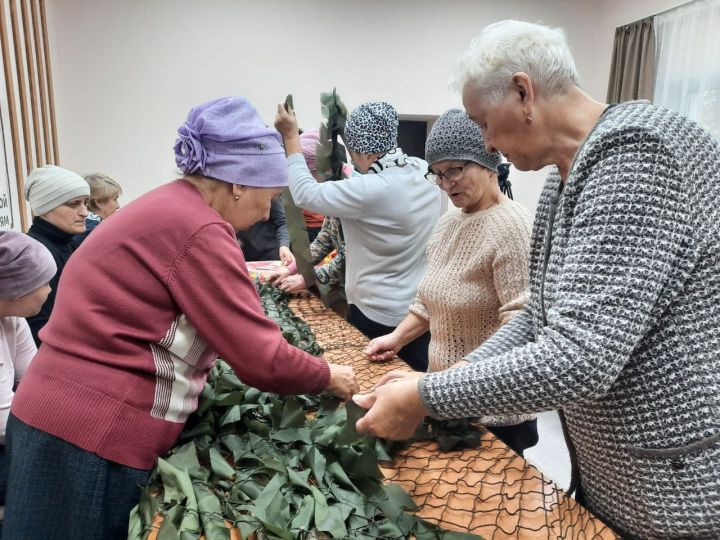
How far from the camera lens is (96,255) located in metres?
0.95

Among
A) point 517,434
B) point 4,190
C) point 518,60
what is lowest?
point 517,434

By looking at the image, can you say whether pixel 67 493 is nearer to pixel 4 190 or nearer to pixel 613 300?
pixel 613 300

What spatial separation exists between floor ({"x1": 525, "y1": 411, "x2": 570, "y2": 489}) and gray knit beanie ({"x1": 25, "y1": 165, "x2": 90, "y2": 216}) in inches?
93.4

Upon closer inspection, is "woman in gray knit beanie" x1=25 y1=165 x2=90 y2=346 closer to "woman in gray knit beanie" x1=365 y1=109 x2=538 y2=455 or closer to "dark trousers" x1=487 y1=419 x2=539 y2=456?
"woman in gray knit beanie" x1=365 y1=109 x2=538 y2=455

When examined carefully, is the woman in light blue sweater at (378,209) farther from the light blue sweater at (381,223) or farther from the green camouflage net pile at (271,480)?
the green camouflage net pile at (271,480)

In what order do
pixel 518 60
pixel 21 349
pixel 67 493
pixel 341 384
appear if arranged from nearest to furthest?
1. pixel 518 60
2. pixel 67 493
3. pixel 341 384
4. pixel 21 349

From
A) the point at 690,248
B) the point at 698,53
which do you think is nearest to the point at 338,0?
the point at 698,53

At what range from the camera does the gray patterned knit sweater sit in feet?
2.04

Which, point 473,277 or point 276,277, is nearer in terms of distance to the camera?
point 473,277

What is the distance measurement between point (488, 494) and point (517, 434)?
572 millimetres

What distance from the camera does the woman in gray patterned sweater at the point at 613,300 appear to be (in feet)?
2.05

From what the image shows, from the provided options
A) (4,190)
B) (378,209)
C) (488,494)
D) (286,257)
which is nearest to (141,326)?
(488,494)

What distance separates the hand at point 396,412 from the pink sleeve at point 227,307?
21cm

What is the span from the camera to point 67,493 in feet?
3.10
